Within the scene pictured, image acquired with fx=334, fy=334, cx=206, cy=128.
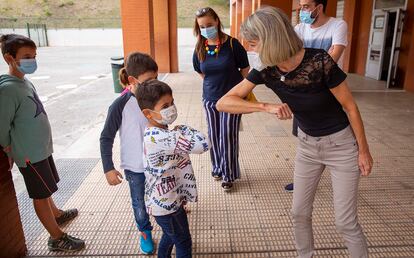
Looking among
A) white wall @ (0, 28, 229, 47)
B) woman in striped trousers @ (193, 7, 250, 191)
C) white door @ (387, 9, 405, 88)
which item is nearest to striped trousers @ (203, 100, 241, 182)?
woman in striped trousers @ (193, 7, 250, 191)

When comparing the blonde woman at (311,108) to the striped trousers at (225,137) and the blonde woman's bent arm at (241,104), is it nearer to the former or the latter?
the blonde woman's bent arm at (241,104)

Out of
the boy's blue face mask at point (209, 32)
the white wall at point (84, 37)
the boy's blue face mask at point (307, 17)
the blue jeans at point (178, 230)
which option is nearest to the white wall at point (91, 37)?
the white wall at point (84, 37)

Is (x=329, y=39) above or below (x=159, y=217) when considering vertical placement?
above

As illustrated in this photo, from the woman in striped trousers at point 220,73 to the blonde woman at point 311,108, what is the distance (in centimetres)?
127

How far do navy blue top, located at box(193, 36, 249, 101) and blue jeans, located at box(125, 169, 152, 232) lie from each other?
51.2 inches

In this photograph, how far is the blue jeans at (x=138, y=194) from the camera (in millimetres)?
2312

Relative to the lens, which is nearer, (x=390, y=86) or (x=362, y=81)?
(x=390, y=86)

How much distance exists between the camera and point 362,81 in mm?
10656

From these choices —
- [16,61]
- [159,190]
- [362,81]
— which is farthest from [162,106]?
[362,81]

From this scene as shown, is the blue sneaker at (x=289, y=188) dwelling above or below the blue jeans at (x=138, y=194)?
below

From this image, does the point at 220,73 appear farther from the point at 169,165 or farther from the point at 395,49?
the point at 395,49

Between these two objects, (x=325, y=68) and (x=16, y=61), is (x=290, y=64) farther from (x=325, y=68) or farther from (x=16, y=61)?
(x=16, y=61)

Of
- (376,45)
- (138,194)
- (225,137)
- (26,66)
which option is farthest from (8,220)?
(376,45)

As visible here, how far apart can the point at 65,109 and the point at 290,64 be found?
22.7ft
